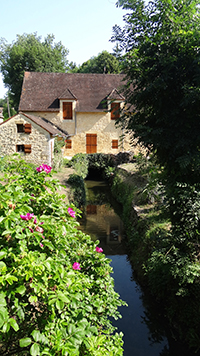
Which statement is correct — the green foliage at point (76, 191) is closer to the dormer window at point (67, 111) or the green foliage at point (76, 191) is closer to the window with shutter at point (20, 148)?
the window with shutter at point (20, 148)

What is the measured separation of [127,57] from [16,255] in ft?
14.6

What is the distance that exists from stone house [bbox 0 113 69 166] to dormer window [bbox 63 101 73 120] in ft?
21.6

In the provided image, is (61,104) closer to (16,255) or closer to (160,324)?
(160,324)

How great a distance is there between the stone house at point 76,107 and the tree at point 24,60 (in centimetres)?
898

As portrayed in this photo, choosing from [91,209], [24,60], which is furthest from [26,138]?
[24,60]

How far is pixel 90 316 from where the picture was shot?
267 cm

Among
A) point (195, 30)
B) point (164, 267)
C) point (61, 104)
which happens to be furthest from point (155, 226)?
point (61, 104)

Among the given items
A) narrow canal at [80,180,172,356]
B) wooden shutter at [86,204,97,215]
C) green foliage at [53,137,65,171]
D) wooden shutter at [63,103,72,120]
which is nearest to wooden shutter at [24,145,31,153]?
green foliage at [53,137,65,171]

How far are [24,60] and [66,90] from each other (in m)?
12.4

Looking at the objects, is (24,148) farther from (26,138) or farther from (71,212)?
(71,212)

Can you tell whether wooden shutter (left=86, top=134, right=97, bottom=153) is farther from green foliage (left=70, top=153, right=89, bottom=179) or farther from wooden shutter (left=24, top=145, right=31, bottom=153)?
wooden shutter (left=24, top=145, right=31, bottom=153)

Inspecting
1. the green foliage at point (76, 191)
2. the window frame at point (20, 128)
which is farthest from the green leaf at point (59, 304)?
the window frame at point (20, 128)

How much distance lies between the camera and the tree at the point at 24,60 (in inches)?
1222

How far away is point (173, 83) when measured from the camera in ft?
16.2
